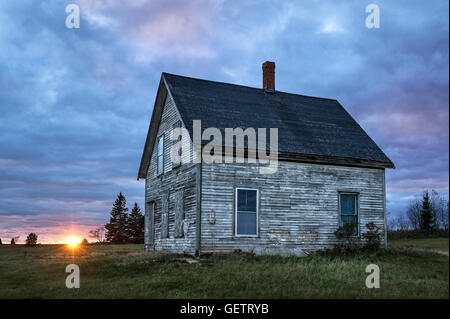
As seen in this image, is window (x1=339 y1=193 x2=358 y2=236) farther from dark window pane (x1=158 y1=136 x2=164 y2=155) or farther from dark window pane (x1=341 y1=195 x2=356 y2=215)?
dark window pane (x1=158 y1=136 x2=164 y2=155)

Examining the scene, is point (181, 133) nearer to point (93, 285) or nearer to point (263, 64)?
point (263, 64)

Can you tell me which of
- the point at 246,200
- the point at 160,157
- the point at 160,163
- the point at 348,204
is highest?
the point at 160,157

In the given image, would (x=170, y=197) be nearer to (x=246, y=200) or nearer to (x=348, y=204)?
(x=246, y=200)

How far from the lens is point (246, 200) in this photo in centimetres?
1822

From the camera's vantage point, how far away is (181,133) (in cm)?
1984

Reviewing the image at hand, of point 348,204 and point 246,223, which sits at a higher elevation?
point 348,204

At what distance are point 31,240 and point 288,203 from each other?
2183 centimetres

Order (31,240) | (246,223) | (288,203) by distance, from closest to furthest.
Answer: (246,223) → (288,203) → (31,240)

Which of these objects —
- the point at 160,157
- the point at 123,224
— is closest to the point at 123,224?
the point at 123,224

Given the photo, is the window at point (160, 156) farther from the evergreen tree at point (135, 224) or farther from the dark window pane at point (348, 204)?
the evergreen tree at point (135, 224)

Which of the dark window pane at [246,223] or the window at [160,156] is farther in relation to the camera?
the window at [160,156]

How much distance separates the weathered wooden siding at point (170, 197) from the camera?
59.4 feet

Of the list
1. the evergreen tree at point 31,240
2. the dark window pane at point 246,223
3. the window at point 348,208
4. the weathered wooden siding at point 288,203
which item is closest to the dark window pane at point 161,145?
the weathered wooden siding at point 288,203

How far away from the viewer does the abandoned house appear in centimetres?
1775
